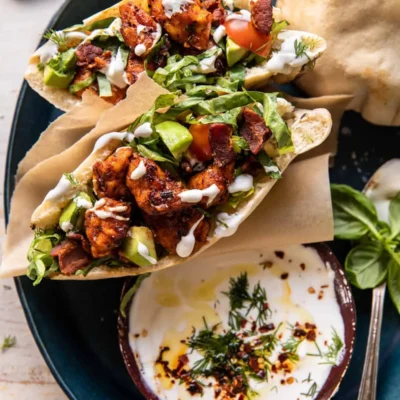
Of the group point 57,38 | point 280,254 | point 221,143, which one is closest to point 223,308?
point 280,254

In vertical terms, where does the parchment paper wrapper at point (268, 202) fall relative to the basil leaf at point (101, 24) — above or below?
below

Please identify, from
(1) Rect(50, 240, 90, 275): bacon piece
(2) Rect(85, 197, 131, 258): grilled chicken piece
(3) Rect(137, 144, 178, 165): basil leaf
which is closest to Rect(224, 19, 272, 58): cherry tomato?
(3) Rect(137, 144, 178, 165): basil leaf

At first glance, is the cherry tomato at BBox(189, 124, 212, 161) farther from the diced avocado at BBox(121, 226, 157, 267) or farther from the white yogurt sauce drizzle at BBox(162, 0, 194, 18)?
the white yogurt sauce drizzle at BBox(162, 0, 194, 18)

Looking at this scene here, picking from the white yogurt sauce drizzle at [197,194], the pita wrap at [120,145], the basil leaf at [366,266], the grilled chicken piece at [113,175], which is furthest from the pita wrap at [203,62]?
the basil leaf at [366,266]

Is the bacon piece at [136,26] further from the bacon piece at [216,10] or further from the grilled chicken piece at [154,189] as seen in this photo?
the grilled chicken piece at [154,189]

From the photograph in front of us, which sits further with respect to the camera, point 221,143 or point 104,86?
point 104,86

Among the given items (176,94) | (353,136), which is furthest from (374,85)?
(176,94)

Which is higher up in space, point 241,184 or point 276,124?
point 276,124

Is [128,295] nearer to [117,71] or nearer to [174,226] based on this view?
[174,226]
